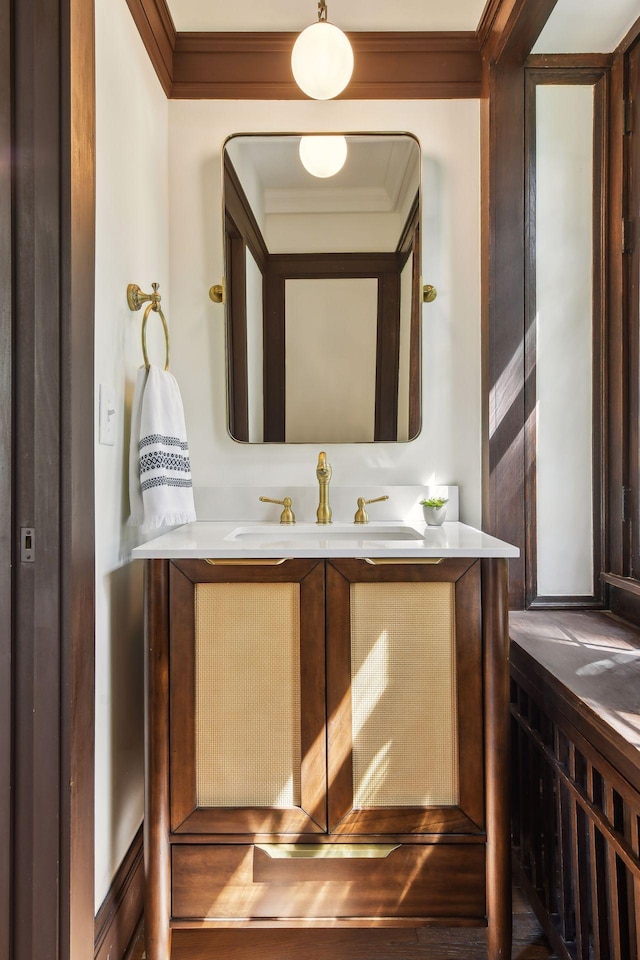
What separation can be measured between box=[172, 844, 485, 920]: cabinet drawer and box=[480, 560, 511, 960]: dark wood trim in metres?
0.04

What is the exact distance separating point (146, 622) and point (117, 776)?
38 centimetres

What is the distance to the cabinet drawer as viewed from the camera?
4.24 feet

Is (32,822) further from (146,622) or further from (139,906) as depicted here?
(139,906)

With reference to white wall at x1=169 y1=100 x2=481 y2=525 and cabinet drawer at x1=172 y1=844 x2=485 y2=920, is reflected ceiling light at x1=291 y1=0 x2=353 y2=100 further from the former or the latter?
cabinet drawer at x1=172 y1=844 x2=485 y2=920

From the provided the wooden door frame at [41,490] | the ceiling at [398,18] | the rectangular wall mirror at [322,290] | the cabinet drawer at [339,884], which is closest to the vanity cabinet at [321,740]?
the cabinet drawer at [339,884]

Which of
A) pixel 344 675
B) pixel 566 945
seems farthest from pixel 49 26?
pixel 566 945

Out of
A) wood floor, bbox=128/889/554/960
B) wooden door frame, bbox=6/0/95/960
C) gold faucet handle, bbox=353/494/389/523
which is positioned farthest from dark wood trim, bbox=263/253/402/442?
wood floor, bbox=128/889/554/960

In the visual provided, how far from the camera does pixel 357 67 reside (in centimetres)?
186

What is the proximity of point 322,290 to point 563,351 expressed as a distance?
0.75 meters

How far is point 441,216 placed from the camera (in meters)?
1.92

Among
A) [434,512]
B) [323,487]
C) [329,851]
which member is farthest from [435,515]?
[329,851]

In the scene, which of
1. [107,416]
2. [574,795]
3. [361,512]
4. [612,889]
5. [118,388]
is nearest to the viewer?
[612,889]

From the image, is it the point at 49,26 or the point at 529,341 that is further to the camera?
the point at 529,341

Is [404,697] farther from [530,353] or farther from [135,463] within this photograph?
[530,353]
